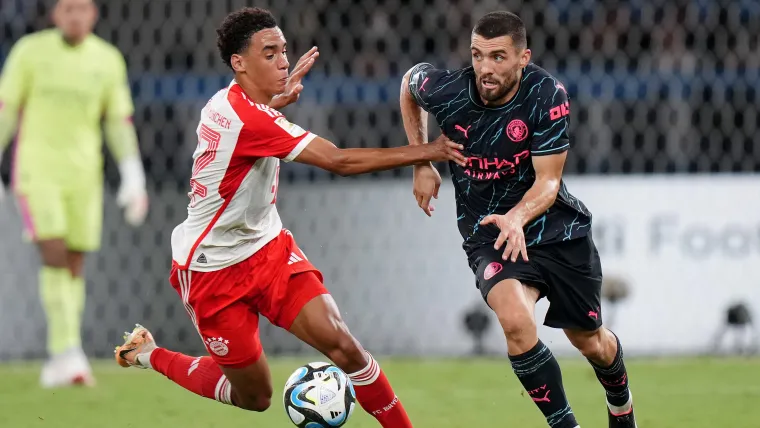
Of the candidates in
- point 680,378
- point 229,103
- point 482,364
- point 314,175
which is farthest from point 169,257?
point 229,103

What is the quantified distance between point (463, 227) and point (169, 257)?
174 inches

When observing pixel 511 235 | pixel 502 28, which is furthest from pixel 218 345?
pixel 502 28

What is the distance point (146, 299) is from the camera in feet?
29.9

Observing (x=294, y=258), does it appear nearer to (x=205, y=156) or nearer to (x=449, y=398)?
(x=205, y=156)

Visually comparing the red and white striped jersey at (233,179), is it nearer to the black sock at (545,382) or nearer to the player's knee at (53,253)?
the black sock at (545,382)

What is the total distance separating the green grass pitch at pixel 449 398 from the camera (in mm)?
6352

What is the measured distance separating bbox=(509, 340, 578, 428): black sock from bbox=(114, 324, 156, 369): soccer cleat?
2054mm

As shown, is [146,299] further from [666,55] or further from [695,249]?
[666,55]

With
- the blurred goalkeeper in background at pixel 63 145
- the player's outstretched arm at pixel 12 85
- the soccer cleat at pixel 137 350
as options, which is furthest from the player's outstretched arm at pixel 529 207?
the player's outstretched arm at pixel 12 85

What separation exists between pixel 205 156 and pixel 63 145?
3.60 meters

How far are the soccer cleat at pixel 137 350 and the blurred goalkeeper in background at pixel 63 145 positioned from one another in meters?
2.35

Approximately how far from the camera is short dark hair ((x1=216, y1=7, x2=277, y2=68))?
5082mm

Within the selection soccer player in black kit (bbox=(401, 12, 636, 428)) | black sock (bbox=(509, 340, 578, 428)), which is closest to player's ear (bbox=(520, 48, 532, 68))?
soccer player in black kit (bbox=(401, 12, 636, 428))

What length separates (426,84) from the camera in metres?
5.20
